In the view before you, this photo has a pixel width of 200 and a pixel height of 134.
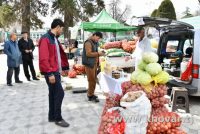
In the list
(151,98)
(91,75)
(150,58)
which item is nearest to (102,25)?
(91,75)

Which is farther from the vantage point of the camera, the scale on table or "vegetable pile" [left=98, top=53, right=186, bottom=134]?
the scale on table

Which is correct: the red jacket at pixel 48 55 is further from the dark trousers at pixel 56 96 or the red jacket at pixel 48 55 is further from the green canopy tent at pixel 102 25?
the green canopy tent at pixel 102 25

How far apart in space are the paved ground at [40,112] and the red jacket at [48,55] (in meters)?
1.10

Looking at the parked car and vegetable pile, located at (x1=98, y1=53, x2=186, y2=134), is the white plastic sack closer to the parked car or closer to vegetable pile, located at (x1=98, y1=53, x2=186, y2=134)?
vegetable pile, located at (x1=98, y1=53, x2=186, y2=134)

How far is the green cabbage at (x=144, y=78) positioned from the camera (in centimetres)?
380

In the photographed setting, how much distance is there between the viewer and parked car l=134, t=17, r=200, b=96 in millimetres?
6418

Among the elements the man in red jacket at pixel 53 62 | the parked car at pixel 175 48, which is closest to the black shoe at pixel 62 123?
the man in red jacket at pixel 53 62

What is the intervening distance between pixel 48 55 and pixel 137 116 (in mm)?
2085

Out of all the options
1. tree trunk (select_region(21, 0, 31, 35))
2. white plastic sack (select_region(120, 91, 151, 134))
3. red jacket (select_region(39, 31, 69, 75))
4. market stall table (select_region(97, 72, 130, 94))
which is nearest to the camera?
white plastic sack (select_region(120, 91, 151, 134))

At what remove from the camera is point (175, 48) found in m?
9.22

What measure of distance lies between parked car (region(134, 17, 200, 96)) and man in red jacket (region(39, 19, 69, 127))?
219 cm

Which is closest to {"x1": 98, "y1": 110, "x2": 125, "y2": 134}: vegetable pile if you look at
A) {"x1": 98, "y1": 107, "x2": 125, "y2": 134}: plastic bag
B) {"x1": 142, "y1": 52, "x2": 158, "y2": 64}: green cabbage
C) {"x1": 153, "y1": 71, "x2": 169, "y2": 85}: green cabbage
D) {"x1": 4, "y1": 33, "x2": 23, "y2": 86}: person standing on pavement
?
{"x1": 98, "y1": 107, "x2": 125, "y2": 134}: plastic bag

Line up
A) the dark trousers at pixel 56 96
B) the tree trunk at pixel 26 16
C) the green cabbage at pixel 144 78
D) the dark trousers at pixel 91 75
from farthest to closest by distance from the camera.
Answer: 1. the tree trunk at pixel 26 16
2. the dark trousers at pixel 91 75
3. the dark trousers at pixel 56 96
4. the green cabbage at pixel 144 78

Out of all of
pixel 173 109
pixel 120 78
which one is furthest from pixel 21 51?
pixel 173 109
